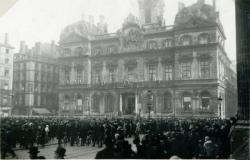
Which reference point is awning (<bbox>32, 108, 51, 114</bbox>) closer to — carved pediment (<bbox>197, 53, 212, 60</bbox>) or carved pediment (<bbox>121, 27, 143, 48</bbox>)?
carved pediment (<bbox>121, 27, 143, 48</bbox>)

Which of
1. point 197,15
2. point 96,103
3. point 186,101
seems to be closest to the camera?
point 197,15

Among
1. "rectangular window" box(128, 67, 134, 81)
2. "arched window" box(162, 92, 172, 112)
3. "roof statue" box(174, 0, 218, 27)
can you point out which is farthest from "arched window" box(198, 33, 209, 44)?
"rectangular window" box(128, 67, 134, 81)

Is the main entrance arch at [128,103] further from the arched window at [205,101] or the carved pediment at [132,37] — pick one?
the arched window at [205,101]

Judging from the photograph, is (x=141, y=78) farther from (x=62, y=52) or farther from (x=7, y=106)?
(x=7, y=106)

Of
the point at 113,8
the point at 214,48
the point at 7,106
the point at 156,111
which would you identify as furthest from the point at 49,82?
the point at 113,8

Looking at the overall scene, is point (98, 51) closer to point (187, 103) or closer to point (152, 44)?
point (152, 44)

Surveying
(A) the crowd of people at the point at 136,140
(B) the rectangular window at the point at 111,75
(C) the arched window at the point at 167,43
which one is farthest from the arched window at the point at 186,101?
(A) the crowd of people at the point at 136,140

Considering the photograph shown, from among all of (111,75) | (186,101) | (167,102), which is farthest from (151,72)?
(186,101)
